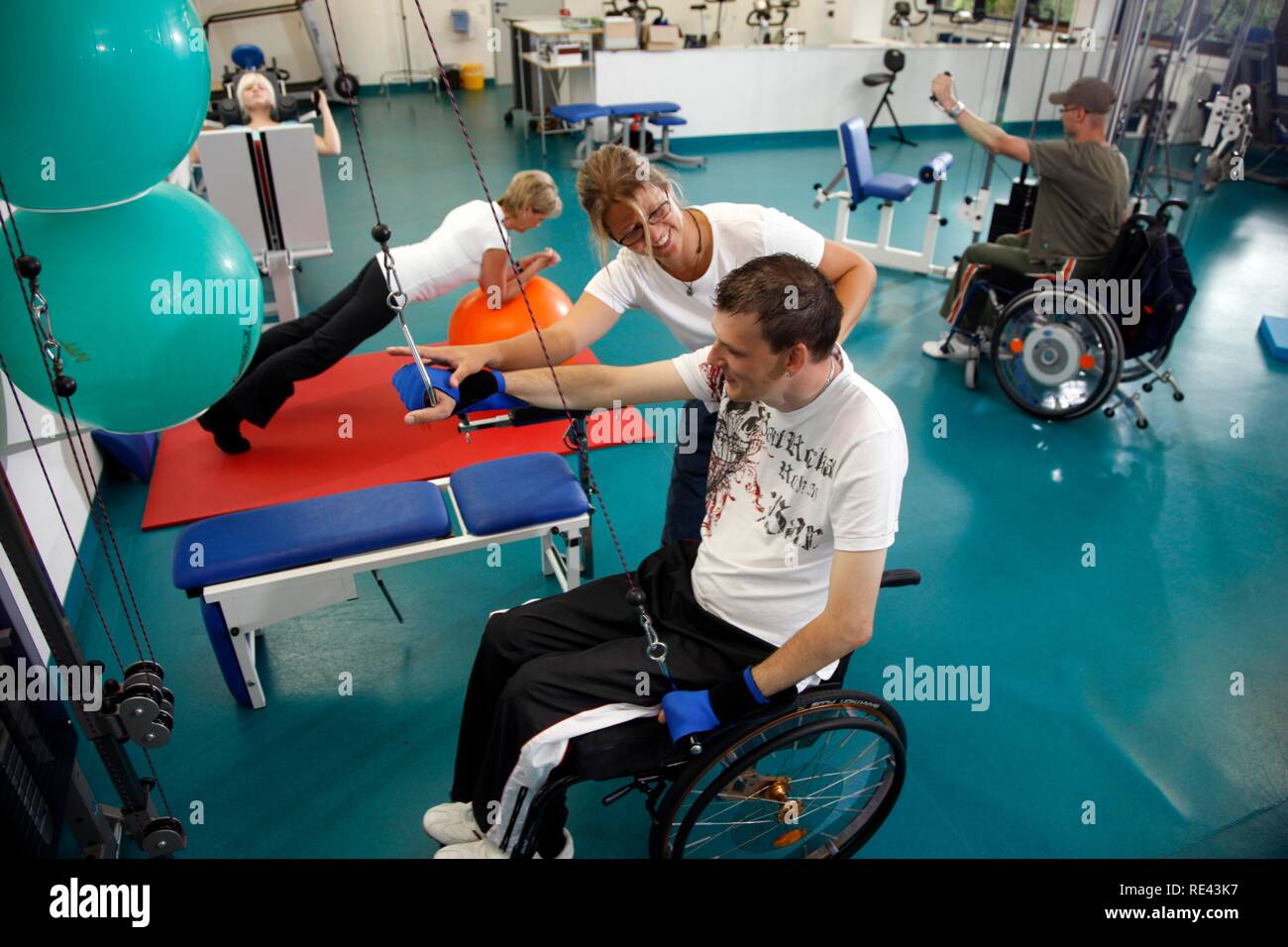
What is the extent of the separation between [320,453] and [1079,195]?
3281 millimetres

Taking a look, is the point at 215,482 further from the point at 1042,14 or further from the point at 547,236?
the point at 1042,14

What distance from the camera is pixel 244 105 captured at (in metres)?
4.48

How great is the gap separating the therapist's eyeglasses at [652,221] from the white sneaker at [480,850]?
131 centimetres

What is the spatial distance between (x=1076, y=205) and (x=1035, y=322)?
523mm

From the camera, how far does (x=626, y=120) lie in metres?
7.83

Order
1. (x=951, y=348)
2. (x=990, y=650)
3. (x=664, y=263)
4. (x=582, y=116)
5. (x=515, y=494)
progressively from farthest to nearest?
(x=582, y=116) → (x=951, y=348) → (x=990, y=650) → (x=515, y=494) → (x=664, y=263)

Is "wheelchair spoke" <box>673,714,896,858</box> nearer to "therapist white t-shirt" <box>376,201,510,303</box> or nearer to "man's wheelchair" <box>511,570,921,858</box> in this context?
"man's wheelchair" <box>511,570,921,858</box>

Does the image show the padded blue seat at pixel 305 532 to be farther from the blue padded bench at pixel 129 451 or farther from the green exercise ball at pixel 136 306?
the blue padded bench at pixel 129 451

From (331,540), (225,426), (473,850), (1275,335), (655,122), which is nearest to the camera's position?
(473,850)

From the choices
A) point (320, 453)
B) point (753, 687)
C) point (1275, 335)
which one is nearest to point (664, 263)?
point (753, 687)

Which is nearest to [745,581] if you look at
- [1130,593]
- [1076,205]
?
[1130,593]

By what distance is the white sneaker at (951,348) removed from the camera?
4395 mm

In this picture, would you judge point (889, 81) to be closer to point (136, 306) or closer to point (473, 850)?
point (136, 306)
